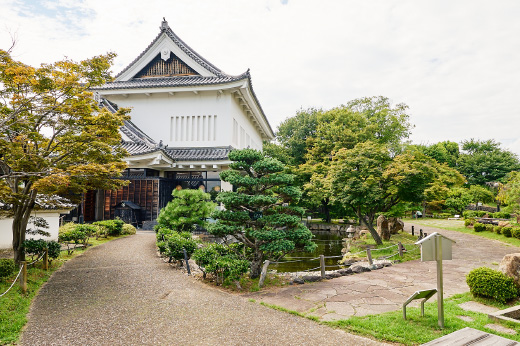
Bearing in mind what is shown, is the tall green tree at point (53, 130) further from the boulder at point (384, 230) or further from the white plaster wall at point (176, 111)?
the boulder at point (384, 230)

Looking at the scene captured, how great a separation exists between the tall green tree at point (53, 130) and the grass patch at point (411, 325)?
7146mm

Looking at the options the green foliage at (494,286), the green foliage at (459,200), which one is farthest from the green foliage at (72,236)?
the green foliage at (459,200)

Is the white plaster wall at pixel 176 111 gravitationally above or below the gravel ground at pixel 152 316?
above


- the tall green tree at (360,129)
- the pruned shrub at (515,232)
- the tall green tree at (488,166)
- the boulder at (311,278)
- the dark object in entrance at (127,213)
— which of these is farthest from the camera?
the tall green tree at (488,166)

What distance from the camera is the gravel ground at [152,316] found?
5129mm

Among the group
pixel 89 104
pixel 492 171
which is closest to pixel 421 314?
pixel 89 104

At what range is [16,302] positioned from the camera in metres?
6.37

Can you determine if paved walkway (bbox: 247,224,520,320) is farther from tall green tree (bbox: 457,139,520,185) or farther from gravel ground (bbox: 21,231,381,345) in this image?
tall green tree (bbox: 457,139,520,185)

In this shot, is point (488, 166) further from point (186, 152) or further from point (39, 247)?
point (39, 247)

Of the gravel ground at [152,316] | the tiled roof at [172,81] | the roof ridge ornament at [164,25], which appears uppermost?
the roof ridge ornament at [164,25]

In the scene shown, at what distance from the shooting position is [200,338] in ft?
16.9

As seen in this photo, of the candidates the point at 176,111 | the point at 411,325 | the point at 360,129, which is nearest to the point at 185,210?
the point at 176,111

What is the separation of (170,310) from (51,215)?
30.2 feet

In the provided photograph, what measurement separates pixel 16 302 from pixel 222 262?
4682 mm
